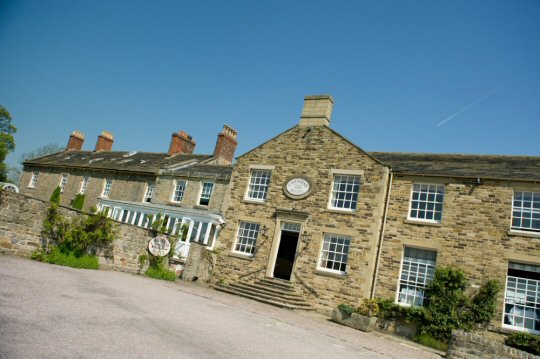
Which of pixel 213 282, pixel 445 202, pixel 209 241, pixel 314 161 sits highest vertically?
pixel 314 161

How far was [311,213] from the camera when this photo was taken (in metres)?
18.1

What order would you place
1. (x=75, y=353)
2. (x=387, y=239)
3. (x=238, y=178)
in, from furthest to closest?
(x=238, y=178)
(x=387, y=239)
(x=75, y=353)

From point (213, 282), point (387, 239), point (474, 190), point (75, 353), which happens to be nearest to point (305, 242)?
point (387, 239)

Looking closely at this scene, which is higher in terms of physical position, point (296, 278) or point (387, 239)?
point (387, 239)

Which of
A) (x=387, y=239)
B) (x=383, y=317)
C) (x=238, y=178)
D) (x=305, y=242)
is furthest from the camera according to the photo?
(x=238, y=178)

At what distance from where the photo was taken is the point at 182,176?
24.4 m

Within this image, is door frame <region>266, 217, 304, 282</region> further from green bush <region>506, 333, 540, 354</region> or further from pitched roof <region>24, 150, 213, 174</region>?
pitched roof <region>24, 150, 213, 174</region>

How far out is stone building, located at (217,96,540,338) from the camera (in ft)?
47.9

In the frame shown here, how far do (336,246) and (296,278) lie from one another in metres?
2.33

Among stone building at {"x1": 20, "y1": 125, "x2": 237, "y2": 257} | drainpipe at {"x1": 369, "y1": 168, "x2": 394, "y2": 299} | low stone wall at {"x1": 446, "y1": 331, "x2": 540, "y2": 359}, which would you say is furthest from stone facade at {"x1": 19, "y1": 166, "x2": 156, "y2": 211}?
low stone wall at {"x1": 446, "y1": 331, "x2": 540, "y2": 359}

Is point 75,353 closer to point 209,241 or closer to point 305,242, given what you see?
point 305,242

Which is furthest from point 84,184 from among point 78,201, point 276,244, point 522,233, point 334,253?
point 522,233

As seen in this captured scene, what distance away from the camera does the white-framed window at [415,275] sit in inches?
609

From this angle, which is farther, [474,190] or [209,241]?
[209,241]
